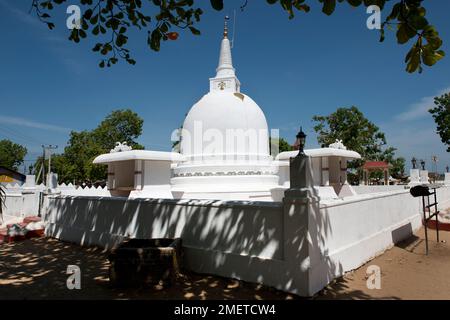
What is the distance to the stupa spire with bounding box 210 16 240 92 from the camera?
703 inches

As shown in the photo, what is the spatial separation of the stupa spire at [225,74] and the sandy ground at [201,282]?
1182cm

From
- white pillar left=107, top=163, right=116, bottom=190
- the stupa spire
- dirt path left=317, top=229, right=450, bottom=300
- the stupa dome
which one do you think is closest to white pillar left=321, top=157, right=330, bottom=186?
the stupa dome

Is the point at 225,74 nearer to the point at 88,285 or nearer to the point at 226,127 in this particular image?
the point at 226,127

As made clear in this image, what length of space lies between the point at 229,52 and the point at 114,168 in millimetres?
9923

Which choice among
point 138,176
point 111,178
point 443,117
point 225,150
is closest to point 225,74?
point 225,150

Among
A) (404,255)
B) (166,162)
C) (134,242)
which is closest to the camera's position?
(134,242)

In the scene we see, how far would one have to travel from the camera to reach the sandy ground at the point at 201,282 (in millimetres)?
5746

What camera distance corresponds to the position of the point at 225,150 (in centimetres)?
1547

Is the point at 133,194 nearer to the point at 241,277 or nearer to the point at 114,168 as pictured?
the point at 114,168

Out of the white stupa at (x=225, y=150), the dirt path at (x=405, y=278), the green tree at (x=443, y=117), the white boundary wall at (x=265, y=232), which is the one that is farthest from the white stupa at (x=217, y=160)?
the green tree at (x=443, y=117)

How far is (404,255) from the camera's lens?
29.1ft

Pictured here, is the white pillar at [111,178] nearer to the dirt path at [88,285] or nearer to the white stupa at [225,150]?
the white stupa at [225,150]

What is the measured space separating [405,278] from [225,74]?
1428 centimetres
